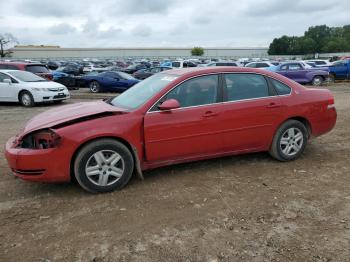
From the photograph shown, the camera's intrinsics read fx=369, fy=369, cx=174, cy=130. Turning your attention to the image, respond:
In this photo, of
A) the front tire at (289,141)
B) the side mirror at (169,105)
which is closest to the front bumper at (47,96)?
the side mirror at (169,105)

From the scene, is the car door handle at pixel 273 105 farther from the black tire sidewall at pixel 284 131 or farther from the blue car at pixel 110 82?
the blue car at pixel 110 82

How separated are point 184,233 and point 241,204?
941mm

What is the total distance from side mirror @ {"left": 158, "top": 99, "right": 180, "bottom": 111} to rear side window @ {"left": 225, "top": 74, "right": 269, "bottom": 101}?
0.92m

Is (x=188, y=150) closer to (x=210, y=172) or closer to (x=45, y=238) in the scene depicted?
(x=210, y=172)

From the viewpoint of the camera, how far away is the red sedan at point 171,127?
452 centimetres

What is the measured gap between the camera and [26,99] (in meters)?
13.6

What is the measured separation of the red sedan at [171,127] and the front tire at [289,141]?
15mm

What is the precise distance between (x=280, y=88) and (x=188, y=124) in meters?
1.74

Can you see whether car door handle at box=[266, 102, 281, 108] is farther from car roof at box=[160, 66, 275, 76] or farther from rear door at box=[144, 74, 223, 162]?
rear door at box=[144, 74, 223, 162]

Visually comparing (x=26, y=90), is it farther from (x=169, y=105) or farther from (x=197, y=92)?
(x=169, y=105)

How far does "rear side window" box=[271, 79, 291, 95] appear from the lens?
18.7ft

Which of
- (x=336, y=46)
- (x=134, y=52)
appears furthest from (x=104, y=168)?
(x=134, y=52)

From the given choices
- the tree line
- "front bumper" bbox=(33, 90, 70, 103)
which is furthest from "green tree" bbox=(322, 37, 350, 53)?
"front bumper" bbox=(33, 90, 70, 103)

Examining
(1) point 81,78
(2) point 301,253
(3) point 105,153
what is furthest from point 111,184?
A: (1) point 81,78
